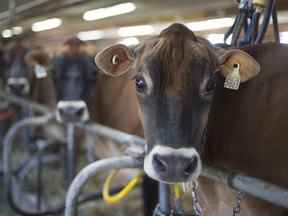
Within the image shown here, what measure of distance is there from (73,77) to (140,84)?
68.7 inches

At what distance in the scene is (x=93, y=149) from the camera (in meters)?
3.57

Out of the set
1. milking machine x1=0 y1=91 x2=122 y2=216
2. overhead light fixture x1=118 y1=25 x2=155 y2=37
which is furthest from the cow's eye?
overhead light fixture x1=118 y1=25 x2=155 y2=37

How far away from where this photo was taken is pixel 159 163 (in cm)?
127

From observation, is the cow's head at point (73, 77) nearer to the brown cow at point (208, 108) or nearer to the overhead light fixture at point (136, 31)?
the brown cow at point (208, 108)

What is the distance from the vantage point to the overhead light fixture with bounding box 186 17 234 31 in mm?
3878

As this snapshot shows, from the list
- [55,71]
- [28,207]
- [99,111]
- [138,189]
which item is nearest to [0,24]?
[55,71]

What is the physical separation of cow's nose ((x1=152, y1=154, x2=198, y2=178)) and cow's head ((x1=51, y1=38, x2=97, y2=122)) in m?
1.60

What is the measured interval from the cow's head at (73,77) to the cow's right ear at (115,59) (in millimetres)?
1168

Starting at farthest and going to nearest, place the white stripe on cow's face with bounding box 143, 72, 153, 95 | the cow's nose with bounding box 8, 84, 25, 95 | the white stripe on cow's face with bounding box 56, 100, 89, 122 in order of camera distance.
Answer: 1. the cow's nose with bounding box 8, 84, 25, 95
2. the white stripe on cow's face with bounding box 56, 100, 89, 122
3. the white stripe on cow's face with bounding box 143, 72, 153, 95

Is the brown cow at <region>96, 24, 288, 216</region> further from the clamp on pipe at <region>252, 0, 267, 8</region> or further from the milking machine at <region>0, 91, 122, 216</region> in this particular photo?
the milking machine at <region>0, 91, 122, 216</region>

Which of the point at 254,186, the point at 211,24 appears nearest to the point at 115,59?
the point at 254,186

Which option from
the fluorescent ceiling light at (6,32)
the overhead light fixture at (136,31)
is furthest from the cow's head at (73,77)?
the overhead light fixture at (136,31)

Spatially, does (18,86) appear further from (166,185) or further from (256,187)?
(256,187)

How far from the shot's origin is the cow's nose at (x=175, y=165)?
124 cm
